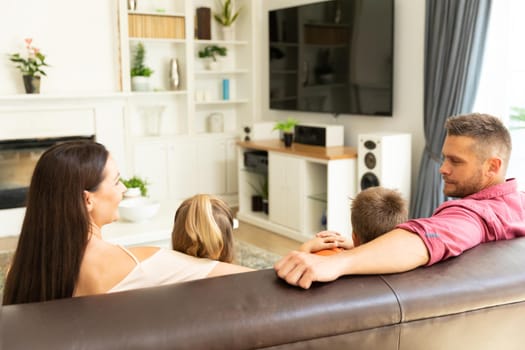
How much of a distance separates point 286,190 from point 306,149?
409 millimetres

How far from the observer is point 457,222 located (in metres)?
1.42

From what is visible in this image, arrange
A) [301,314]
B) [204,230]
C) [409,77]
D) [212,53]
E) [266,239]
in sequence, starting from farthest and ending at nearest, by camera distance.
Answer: [212,53] → [266,239] → [409,77] → [204,230] → [301,314]

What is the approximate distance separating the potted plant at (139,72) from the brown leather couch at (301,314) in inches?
205

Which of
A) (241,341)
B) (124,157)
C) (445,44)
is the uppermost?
(445,44)

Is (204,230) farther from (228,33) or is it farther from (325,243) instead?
(228,33)

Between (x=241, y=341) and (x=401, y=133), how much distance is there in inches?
164

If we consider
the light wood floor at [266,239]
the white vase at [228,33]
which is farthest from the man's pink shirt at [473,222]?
the white vase at [228,33]

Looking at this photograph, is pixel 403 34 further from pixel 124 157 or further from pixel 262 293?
pixel 262 293

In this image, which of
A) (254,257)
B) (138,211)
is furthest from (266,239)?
(138,211)

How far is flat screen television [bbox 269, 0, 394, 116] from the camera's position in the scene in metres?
5.12

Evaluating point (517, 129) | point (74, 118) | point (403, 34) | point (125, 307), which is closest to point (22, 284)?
point (125, 307)

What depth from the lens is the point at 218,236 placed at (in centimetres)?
194

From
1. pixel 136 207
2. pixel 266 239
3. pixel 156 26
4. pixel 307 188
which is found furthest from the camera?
pixel 156 26

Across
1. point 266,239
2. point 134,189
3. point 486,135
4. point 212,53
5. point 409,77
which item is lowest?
point 266,239
